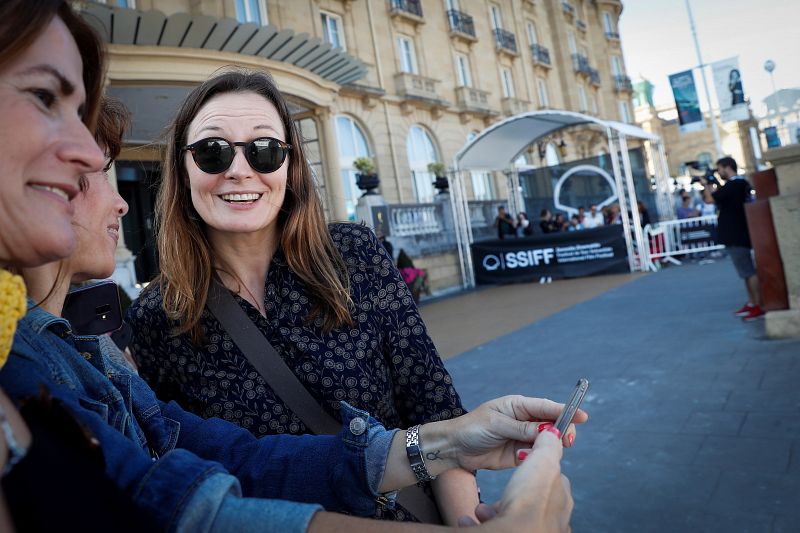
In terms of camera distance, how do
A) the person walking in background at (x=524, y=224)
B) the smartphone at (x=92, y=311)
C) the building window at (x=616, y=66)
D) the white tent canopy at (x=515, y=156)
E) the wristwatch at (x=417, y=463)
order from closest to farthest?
1. the wristwatch at (x=417, y=463)
2. the smartphone at (x=92, y=311)
3. the white tent canopy at (x=515, y=156)
4. the person walking in background at (x=524, y=224)
5. the building window at (x=616, y=66)

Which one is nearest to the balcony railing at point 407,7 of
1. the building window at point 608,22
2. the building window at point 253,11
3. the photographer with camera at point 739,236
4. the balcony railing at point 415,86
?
the balcony railing at point 415,86

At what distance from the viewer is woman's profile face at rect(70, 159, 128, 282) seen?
1.44m

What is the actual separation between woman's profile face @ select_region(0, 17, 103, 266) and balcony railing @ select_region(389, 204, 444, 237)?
1394 centimetres

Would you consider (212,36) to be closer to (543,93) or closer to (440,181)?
(440,181)

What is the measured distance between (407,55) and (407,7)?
1579mm

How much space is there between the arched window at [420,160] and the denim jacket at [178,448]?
18.8 meters

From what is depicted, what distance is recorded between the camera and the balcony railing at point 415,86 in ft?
63.6

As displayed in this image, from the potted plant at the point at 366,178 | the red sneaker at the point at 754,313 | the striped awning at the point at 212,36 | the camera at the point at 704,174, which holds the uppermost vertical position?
the striped awning at the point at 212,36

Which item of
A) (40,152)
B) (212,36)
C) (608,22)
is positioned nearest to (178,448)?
(40,152)

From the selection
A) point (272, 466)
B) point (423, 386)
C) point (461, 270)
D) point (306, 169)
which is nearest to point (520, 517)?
point (272, 466)

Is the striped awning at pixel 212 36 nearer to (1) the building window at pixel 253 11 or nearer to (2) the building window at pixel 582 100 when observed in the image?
(1) the building window at pixel 253 11

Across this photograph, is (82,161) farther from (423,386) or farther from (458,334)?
(458,334)

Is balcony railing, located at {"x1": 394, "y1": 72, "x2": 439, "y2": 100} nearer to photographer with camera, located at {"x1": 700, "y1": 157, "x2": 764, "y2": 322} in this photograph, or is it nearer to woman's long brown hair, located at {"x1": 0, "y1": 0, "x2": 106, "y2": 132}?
photographer with camera, located at {"x1": 700, "y1": 157, "x2": 764, "y2": 322}

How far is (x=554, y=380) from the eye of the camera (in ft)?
16.9
